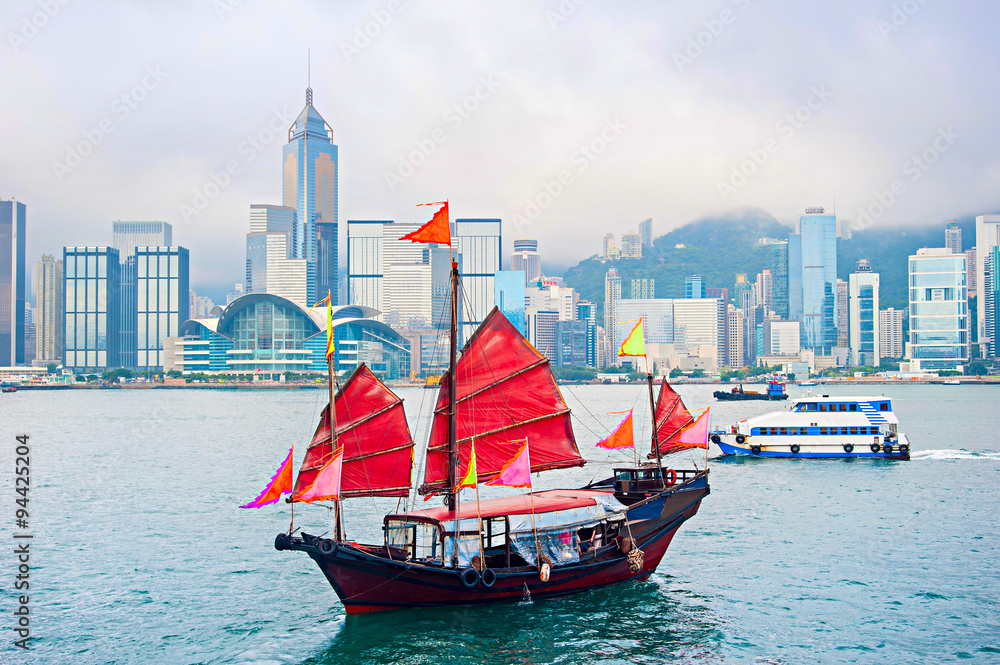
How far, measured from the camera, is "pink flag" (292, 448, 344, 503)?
21.7 meters

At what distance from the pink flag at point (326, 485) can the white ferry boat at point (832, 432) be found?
3973 centimetres

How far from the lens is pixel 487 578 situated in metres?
22.2

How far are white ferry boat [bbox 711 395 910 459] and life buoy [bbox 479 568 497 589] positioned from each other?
37229 mm

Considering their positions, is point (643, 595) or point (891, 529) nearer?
point (643, 595)

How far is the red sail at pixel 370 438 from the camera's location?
2384 centimetres

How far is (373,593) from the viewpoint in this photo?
22.2m

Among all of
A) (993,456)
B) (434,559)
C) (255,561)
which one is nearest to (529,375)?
(434,559)

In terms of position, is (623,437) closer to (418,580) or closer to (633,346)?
(633,346)

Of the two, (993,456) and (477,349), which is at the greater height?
(477,349)

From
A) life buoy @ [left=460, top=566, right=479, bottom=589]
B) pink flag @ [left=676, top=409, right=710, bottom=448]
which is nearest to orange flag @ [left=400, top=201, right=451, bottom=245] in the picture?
life buoy @ [left=460, top=566, right=479, bottom=589]

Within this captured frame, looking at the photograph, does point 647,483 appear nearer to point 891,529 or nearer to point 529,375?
point 529,375

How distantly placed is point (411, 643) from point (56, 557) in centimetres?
1573

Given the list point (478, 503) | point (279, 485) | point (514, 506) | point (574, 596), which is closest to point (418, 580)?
point (478, 503)

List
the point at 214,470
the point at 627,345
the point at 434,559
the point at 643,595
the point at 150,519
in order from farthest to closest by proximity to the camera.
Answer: the point at 214,470 < the point at 150,519 < the point at 627,345 < the point at 643,595 < the point at 434,559
